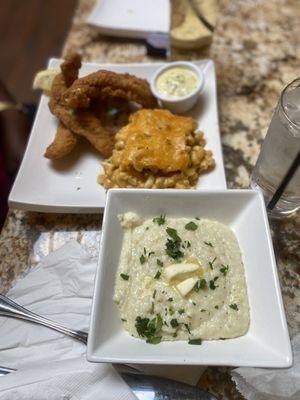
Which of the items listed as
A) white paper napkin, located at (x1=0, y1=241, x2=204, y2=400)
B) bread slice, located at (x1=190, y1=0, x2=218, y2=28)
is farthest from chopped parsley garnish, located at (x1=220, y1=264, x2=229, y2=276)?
bread slice, located at (x1=190, y1=0, x2=218, y2=28)

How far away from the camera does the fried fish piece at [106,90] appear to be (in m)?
1.22

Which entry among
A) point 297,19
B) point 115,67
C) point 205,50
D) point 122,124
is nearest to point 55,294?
point 122,124

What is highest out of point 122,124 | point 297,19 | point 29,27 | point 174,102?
point 297,19

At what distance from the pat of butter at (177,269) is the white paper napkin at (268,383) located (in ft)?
0.77

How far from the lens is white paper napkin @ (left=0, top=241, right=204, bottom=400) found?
818mm

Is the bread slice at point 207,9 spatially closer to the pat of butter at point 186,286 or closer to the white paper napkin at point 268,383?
the pat of butter at point 186,286

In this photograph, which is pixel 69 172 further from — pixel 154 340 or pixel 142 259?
pixel 154 340

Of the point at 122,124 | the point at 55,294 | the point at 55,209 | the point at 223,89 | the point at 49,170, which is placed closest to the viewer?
the point at 55,294

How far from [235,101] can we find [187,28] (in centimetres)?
35

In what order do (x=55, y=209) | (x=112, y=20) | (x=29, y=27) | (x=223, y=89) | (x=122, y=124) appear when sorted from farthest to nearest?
1. (x=29, y=27)
2. (x=112, y=20)
3. (x=223, y=89)
4. (x=122, y=124)
5. (x=55, y=209)

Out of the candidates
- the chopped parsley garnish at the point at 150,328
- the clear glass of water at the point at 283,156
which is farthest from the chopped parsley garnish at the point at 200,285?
the clear glass of water at the point at 283,156

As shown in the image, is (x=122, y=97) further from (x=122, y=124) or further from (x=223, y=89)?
(x=223, y=89)

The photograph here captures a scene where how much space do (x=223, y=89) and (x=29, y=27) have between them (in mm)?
2099

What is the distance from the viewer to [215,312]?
83cm
